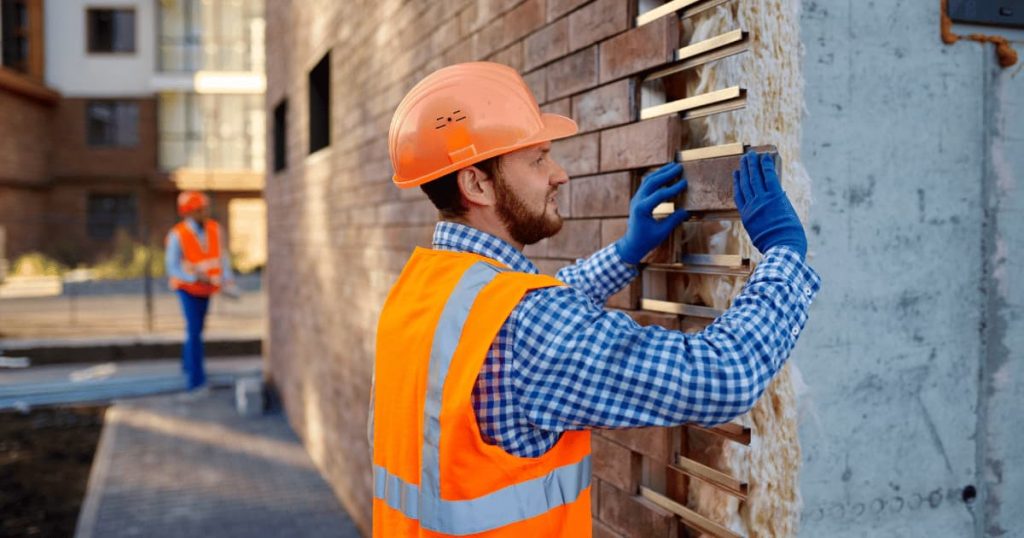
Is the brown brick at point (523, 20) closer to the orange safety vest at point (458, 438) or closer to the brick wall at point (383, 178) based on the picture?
the brick wall at point (383, 178)

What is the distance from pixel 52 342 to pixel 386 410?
11909mm

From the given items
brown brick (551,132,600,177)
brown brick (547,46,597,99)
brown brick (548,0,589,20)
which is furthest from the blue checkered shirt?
brown brick (548,0,589,20)

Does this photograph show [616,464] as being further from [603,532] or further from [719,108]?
[719,108]

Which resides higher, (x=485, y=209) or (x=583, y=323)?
(x=485, y=209)

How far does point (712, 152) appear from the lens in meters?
2.07

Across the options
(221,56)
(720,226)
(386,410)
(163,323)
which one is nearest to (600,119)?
(720,226)

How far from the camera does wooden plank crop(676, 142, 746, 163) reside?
1986mm

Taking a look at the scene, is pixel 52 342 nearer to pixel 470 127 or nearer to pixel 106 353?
pixel 106 353

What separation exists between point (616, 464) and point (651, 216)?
79 cm

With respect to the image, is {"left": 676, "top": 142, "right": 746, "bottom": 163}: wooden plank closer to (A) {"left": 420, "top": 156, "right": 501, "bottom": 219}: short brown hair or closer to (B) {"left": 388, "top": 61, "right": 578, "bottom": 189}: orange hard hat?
(B) {"left": 388, "top": 61, "right": 578, "bottom": 189}: orange hard hat

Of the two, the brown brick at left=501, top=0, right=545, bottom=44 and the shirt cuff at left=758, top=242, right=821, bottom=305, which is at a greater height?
the brown brick at left=501, top=0, right=545, bottom=44

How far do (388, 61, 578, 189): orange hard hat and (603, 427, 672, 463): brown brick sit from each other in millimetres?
809

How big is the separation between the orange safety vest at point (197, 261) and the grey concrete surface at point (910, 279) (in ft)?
28.7

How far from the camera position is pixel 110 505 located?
19.2 ft
